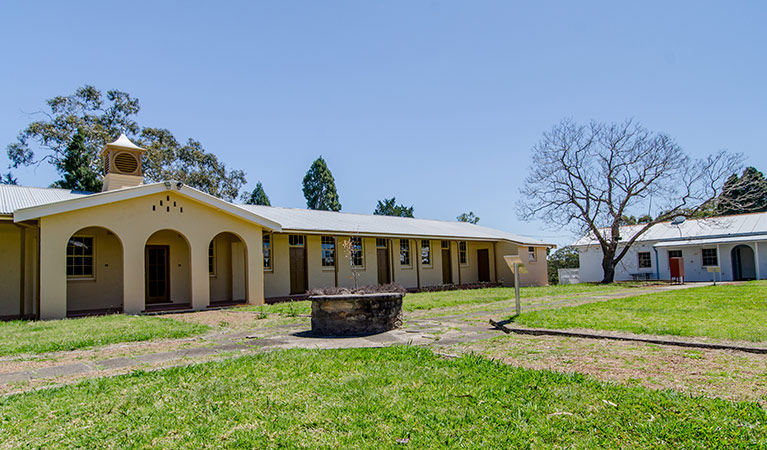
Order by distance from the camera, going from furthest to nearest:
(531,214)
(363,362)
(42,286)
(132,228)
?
(531,214) < (132,228) < (42,286) < (363,362)

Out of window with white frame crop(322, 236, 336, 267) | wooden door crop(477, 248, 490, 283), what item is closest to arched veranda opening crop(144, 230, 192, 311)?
window with white frame crop(322, 236, 336, 267)

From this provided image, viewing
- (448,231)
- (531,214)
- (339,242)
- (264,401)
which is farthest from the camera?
(531,214)

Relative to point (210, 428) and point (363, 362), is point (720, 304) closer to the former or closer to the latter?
point (363, 362)

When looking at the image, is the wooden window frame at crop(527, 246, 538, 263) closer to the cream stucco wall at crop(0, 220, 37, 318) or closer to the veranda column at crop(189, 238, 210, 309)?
the veranda column at crop(189, 238, 210, 309)

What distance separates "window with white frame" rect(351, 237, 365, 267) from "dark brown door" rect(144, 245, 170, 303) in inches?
289

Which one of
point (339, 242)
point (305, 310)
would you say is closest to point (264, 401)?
point (305, 310)

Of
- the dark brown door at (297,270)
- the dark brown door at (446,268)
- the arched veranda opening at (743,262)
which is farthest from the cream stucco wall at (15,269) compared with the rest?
the arched veranda opening at (743,262)

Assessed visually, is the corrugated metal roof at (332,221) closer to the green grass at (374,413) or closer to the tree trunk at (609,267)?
the tree trunk at (609,267)

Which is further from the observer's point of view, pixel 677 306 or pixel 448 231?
pixel 448 231

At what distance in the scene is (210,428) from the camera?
141 inches

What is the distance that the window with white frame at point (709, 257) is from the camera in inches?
A: 1125

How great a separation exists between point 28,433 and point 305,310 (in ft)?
29.1

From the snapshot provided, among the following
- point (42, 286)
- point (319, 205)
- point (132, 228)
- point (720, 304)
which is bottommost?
point (720, 304)

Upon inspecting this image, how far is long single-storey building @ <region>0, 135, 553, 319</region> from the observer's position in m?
12.3
